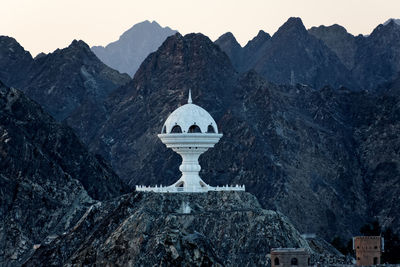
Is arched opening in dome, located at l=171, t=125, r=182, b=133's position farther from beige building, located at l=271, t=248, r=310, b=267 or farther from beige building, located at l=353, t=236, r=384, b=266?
beige building, located at l=271, t=248, r=310, b=267

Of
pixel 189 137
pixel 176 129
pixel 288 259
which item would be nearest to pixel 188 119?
pixel 189 137

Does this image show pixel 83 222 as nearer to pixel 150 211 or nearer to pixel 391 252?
pixel 150 211

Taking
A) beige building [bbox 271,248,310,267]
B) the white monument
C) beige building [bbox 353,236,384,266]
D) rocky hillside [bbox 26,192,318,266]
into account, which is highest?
the white monument

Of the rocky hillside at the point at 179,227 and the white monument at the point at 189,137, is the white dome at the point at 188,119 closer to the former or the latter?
the white monument at the point at 189,137

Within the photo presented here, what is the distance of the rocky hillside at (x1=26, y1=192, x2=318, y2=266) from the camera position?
14912 cm

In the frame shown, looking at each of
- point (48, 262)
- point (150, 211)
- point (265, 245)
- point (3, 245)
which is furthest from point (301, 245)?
point (3, 245)

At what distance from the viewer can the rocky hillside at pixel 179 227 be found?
149m

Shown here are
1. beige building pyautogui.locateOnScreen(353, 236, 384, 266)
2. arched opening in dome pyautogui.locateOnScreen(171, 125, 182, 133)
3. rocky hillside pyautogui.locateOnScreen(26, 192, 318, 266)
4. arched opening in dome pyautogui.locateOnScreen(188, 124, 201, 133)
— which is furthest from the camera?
arched opening in dome pyautogui.locateOnScreen(171, 125, 182, 133)

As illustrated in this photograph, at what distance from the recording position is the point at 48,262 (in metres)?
163

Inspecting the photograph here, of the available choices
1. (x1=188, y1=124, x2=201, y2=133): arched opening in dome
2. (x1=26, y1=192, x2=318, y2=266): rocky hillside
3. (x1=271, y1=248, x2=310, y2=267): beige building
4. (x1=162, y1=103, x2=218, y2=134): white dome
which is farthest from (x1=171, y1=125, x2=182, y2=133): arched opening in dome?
(x1=271, y1=248, x2=310, y2=267): beige building

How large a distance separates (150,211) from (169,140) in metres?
7.96

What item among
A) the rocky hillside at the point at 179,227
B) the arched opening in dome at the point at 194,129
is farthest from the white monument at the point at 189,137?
the rocky hillside at the point at 179,227

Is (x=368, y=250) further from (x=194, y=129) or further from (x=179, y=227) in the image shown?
(x=194, y=129)

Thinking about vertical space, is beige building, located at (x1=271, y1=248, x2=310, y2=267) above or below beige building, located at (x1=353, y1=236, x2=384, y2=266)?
below
